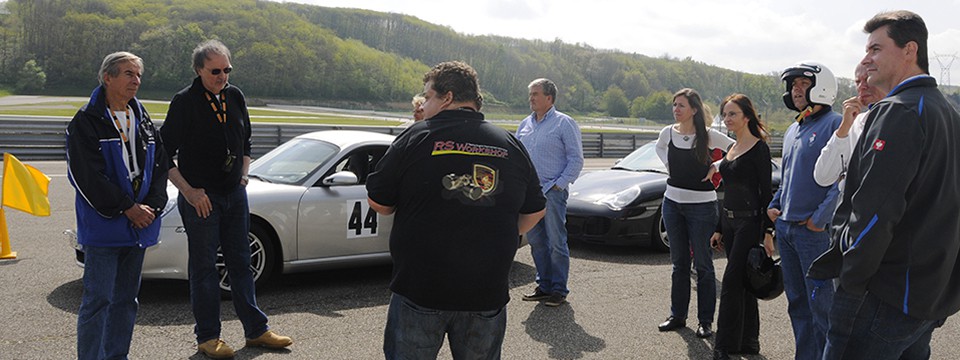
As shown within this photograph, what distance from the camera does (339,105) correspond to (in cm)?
11662

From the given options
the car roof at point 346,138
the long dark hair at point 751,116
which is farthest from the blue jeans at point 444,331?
the car roof at point 346,138

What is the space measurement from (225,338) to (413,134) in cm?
288

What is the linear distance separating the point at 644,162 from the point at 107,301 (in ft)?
23.5

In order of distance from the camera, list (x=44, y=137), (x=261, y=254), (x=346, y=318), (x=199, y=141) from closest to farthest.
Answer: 1. (x=199, y=141)
2. (x=346, y=318)
3. (x=261, y=254)
4. (x=44, y=137)

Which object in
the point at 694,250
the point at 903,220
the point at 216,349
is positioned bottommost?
the point at 216,349

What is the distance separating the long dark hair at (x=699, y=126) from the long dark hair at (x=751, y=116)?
38 cm

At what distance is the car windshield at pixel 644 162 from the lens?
30.3ft

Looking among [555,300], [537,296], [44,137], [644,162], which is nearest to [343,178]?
[537,296]

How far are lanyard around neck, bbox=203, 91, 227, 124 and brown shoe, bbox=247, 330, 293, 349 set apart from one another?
1.38m

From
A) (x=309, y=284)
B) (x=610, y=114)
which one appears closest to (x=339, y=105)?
(x=610, y=114)

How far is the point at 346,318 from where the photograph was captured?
17.6 ft

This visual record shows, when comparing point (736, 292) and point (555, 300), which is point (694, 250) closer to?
point (736, 292)

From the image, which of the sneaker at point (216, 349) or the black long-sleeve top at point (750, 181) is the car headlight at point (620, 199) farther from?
the sneaker at point (216, 349)

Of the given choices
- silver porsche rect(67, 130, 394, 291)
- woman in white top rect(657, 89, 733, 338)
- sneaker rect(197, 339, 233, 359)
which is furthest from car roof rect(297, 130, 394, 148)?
woman in white top rect(657, 89, 733, 338)
